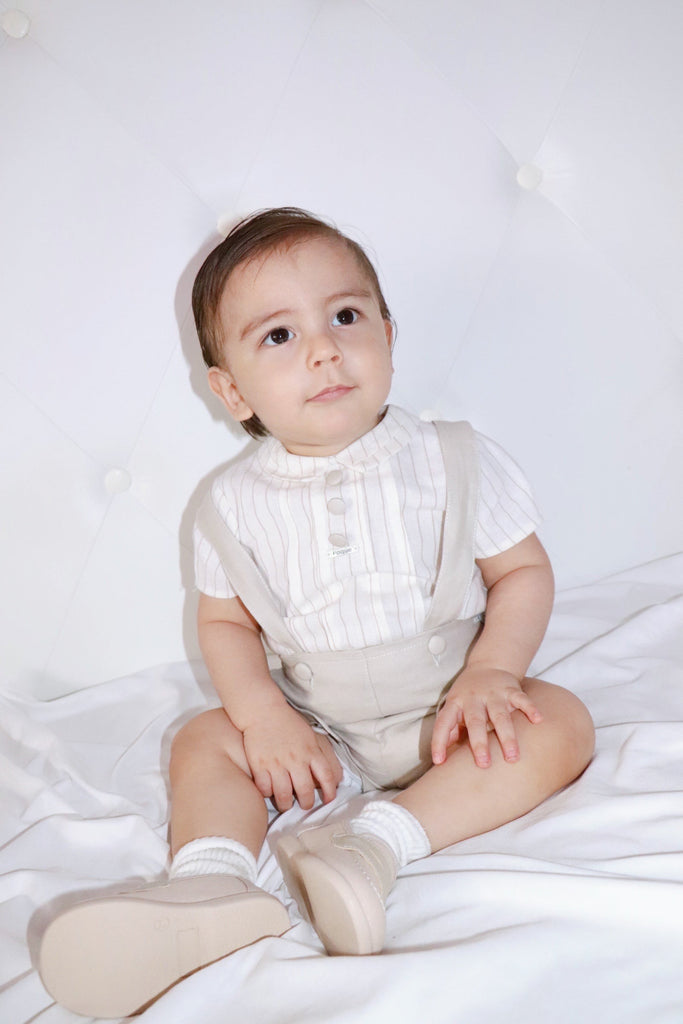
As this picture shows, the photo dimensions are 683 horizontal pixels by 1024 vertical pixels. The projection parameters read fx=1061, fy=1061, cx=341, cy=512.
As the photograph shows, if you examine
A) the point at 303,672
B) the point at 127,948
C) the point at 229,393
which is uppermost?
the point at 229,393

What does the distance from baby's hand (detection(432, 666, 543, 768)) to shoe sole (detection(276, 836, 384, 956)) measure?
0.19 metres

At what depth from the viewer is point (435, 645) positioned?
1145 mm

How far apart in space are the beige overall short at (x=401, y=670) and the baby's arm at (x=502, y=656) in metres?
0.04

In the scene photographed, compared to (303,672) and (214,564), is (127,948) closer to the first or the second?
(303,672)

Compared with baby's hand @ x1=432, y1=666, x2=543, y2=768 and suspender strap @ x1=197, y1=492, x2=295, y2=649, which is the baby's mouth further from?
baby's hand @ x1=432, y1=666, x2=543, y2=768

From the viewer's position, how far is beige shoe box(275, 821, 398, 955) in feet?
2.69

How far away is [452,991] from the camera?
2.45 ft

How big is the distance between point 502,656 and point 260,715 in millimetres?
270

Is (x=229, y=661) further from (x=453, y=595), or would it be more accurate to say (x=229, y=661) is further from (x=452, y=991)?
(x=452, y=991)

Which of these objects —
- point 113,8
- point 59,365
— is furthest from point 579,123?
point 59,365

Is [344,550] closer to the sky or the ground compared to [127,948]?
closer to the sky

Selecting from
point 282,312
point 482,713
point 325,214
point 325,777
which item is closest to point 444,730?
point 482,713

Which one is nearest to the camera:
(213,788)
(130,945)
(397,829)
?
(130,945)

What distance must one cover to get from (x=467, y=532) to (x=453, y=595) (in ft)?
0.23
